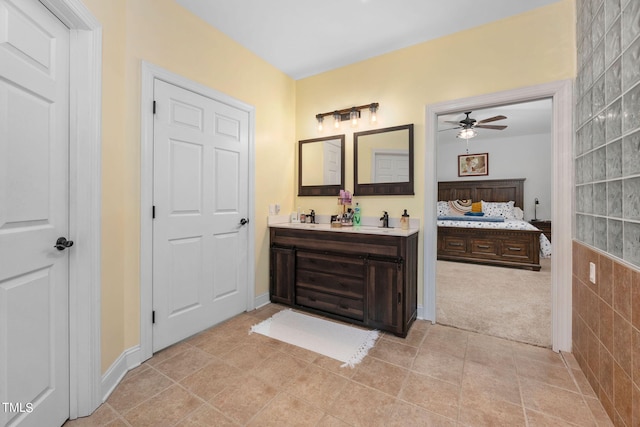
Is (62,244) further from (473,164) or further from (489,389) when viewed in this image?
(473,164)

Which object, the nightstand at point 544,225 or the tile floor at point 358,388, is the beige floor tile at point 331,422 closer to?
the tile floor at point 358,388

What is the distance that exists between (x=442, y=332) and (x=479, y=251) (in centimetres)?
305

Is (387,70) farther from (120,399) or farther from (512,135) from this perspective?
(512,135)

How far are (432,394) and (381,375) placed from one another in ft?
1.02

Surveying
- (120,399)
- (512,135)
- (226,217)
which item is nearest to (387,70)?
(226,217)

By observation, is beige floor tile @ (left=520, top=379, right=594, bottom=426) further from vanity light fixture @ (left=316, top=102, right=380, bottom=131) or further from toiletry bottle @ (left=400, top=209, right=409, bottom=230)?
vanity light fixture @ (left=316, top=102, right=380, bottom=131)

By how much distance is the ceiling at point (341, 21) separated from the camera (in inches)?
83.2

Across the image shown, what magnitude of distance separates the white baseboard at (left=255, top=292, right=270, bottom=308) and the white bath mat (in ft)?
0.91

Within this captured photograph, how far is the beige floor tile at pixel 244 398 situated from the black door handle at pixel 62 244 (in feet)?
3.62

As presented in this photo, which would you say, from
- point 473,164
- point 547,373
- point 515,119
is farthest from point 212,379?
point 473,164

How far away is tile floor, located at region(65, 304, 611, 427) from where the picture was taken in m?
1.40

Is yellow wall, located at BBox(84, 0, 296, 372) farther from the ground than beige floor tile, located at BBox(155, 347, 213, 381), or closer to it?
farther from the ground

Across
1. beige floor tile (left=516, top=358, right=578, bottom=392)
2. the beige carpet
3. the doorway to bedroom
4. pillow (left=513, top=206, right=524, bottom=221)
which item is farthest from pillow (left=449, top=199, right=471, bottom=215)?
beige floor tile (left=516, top=358, right=578, bottom=392)

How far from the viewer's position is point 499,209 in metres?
6.14
